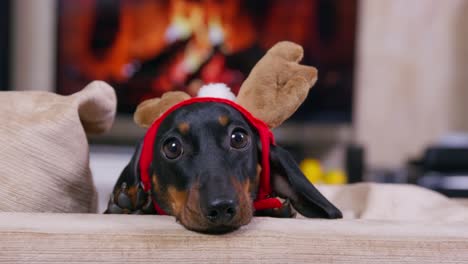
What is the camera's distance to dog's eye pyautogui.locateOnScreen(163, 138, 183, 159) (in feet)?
3.43

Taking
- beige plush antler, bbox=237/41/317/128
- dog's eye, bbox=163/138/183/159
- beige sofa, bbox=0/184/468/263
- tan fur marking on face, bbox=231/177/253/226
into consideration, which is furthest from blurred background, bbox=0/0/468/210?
beige sofa, bbox=0/184/468/263

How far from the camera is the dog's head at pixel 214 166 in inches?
36.4

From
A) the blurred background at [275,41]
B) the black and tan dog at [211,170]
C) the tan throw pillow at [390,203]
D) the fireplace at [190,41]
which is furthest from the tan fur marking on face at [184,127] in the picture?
the fireplace at [190,41]

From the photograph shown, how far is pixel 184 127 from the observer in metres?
1.04

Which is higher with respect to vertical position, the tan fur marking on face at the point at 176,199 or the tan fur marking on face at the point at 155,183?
the tan fur marking on face at the point at 176,199

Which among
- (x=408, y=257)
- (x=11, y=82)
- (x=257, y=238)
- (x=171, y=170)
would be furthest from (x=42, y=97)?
(x=11, y=82)

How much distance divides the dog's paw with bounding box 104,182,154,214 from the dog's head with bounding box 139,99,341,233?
38 millimetres

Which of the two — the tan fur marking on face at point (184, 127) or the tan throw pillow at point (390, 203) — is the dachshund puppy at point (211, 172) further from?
the tan throw pillow at point (390, 203)

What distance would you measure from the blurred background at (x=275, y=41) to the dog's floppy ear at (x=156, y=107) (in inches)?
70.9

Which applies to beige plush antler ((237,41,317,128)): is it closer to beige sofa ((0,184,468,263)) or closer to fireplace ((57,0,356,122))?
beige sofa ((0,184,468,263))

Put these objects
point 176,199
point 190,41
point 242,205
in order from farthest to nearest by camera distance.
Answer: point 190,41, point 176,199, point 242,205

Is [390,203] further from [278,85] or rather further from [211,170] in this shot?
[211,170]

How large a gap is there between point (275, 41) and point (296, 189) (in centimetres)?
230

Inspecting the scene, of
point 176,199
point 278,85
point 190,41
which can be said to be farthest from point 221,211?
point 190,41
